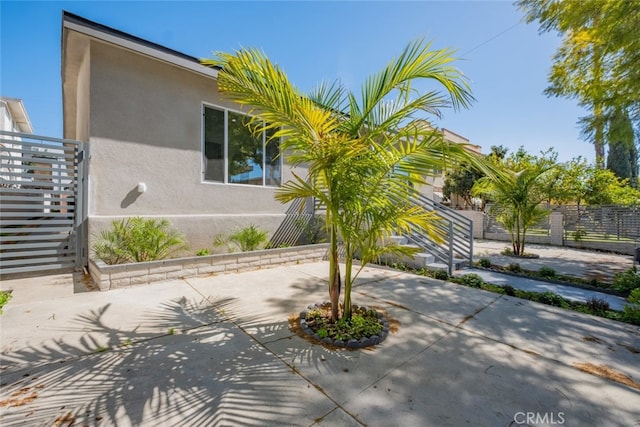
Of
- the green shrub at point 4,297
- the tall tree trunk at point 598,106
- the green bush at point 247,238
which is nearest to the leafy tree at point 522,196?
the tall tree trunk at point 598,106

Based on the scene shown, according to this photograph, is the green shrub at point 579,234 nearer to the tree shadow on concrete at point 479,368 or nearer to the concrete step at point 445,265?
the concrete step at point 445,265

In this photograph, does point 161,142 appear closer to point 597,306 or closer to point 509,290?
point 509,290

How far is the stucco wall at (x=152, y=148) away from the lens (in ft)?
16.8

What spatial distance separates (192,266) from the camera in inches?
198

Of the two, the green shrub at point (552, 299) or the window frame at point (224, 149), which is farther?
the window frame at point (224, 149)

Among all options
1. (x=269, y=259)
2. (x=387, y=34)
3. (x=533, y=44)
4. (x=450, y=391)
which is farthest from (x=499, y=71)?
(x=450, y=391)

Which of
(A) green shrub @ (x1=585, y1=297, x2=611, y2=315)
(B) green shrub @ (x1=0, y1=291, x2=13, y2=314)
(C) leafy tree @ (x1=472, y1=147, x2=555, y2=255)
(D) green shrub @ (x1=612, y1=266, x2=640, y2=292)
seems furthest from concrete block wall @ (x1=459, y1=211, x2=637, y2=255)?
(B) green shrub @ (x1=0, y1=291, x2=13, y2=314)

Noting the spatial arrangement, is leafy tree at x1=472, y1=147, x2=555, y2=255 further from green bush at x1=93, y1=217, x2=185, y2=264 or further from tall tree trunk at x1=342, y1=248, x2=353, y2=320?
green bush at x1=93, y1=217, x2=185, y2=264

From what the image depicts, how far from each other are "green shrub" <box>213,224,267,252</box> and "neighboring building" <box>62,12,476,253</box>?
0.32 meters

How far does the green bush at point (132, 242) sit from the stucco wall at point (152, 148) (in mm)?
385

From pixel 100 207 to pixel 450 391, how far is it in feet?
20.6

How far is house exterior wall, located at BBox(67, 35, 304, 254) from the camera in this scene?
512 centimetres

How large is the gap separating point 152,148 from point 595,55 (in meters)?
10.5

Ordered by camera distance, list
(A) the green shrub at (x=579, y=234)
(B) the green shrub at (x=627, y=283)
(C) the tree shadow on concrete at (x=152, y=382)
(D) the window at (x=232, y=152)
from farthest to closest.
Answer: (A) the green shrub at (x=579, y=234) < (D) the window at (x=232, y=152) < (B) the green shrub at (x=627, y=283) < (C) the tree shadow on concrete at (x=152, y=382)
